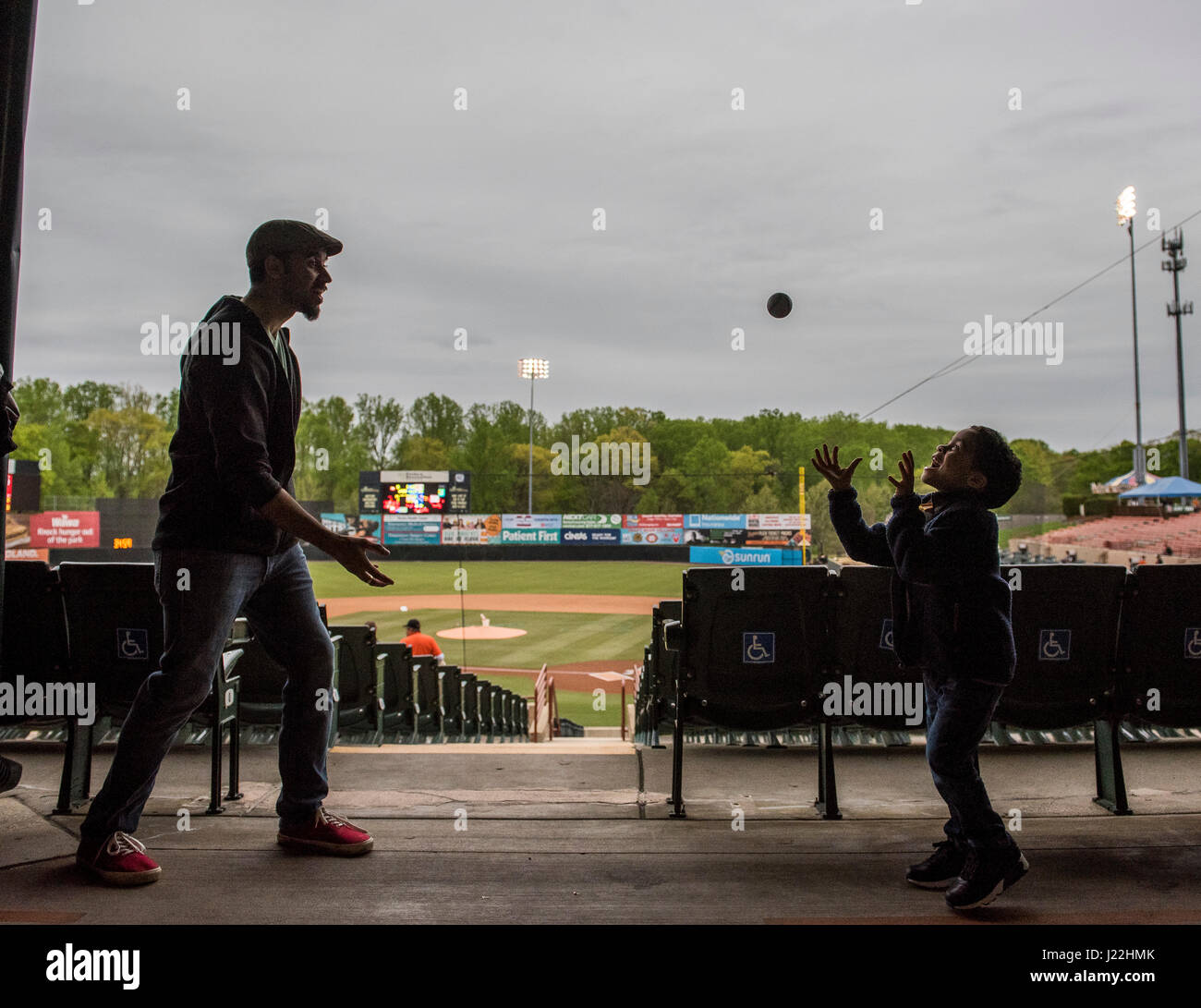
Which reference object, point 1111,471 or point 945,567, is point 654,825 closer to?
point 945,567

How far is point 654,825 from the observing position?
10.2 ft

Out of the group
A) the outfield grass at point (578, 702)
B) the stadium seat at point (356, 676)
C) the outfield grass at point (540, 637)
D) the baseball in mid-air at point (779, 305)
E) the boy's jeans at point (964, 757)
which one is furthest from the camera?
the outfield grass at point (540, 637)

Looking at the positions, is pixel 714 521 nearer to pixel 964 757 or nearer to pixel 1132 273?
pixel 1132 273

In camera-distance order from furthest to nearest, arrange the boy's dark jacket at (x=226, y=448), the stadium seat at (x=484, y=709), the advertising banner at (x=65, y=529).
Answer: the advertising banner at (x=65, y=529) → the stadium seat at (x=484, y=709) → the boy's dark jacket at (x=226, y=448)

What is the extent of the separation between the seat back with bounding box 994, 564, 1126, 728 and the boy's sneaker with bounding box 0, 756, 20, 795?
372 centimetres

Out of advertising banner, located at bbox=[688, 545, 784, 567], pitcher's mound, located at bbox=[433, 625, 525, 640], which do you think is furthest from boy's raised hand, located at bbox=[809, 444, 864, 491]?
advertising banner, located at bbox=[688, 545, 784, 567]

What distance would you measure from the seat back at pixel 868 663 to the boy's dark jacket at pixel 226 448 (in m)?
2.16

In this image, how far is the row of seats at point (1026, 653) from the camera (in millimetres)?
3393

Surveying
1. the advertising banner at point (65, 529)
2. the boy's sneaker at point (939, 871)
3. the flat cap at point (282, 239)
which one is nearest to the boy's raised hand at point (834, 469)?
the boy's sneaker at point (939, 871)

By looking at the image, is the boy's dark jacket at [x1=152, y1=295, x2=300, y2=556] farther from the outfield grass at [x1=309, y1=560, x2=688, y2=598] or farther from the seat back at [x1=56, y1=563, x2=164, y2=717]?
the outfield grass at [x1=309, y1=560, x2=688, y2=598]

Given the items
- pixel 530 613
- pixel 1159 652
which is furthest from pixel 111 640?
pixel 530 613

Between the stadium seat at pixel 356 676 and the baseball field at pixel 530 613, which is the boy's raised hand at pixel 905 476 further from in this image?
the baseball field at pixel 530 613

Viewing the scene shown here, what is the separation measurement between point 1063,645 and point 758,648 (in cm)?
118

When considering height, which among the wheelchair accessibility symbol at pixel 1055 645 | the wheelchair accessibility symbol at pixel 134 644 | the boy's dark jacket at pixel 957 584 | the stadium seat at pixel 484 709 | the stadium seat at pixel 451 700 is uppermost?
the boy's dark jacket at pixel 957 584
